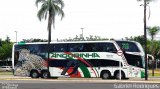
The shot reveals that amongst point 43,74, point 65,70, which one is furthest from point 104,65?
point 43,74

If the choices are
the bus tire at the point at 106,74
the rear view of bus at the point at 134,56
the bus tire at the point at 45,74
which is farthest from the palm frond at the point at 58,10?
the bus tire at the point at 106,74

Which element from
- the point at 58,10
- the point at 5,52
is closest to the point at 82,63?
the point at 58,10

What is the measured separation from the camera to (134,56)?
4041cm

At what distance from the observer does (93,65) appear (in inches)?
1652

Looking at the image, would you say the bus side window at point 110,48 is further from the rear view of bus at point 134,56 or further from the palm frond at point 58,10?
the palm frond at point 58,10

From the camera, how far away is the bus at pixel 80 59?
40500mm

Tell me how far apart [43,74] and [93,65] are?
5793 millimetres

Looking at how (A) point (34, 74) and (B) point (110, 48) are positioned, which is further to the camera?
(A) point (34, 74)

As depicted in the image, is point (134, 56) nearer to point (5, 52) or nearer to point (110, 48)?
point (110, 48)

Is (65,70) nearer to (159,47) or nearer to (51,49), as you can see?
(51,49)

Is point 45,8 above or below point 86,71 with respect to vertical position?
above

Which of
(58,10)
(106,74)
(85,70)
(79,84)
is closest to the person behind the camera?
(79,84)

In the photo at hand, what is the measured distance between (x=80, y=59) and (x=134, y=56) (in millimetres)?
5297

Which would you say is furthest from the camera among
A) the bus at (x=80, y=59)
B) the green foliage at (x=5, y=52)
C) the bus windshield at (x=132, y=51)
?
the green foliage at (x=5, y=52)
